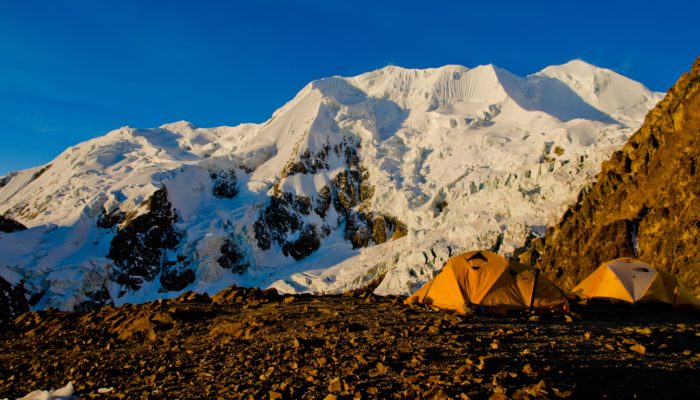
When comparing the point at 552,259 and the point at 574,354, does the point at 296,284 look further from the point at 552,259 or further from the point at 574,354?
the point at 574,354

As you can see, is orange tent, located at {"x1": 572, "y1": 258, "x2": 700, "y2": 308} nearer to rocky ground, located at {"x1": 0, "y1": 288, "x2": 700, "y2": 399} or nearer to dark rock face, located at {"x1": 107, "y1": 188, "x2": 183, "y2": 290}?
rocky ground, located at {"x1": 0, "y1": 288, "x2": 700, "y2": 399}

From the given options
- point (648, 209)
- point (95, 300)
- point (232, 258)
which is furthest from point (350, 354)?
point (232, 258)

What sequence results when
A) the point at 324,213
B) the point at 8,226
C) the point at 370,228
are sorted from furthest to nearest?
the point at 324,213, the point at 370,228, the point at 8,226

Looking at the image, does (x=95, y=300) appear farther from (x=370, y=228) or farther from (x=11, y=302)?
(x=370, y=228)

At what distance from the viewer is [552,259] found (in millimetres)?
53219

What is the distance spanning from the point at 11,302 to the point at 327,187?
74551 mm

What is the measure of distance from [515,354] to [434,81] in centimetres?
14416

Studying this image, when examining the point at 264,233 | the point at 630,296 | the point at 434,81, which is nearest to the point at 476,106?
the point at 434,81

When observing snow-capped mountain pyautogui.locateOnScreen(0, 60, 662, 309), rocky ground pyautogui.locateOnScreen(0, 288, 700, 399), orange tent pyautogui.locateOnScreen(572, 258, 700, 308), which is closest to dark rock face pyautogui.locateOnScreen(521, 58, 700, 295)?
snow-capped mountain pyautogui.locateOnScreen(0, 60, 662, 309)

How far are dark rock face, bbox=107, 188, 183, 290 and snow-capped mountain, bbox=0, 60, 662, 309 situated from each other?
0.30 m

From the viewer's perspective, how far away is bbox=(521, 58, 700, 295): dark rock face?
38.0 m

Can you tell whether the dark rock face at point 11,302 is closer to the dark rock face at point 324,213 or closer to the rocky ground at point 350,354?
the dark rock face at point 324,213

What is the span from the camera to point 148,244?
102m

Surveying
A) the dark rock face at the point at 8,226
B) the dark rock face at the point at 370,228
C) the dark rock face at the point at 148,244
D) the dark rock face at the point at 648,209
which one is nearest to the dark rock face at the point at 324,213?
the dark rock face at the point at 370,228
